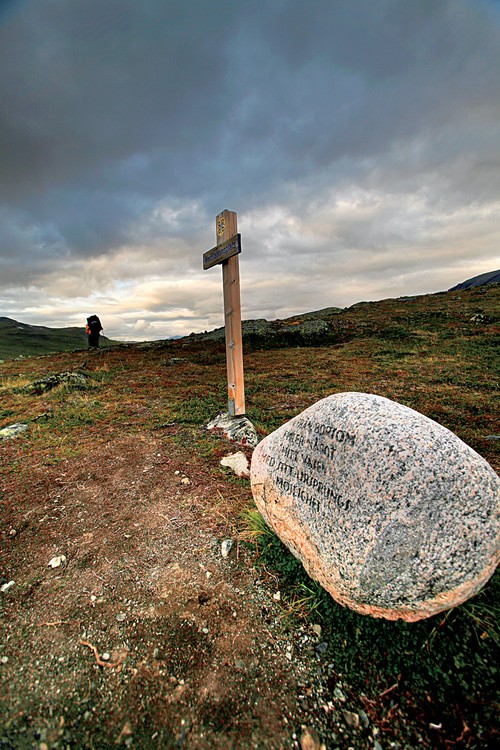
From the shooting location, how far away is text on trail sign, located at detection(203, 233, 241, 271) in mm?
7574

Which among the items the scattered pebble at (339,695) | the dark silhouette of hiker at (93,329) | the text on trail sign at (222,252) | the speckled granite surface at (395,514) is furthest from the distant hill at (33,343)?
the scattered pebble at (339,695)

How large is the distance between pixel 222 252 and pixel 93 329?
23.7 m

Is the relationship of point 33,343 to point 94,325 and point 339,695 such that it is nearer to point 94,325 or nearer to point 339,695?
point 94,325

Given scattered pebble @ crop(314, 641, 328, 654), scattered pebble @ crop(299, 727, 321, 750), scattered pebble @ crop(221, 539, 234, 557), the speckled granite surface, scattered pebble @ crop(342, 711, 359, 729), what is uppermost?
the speckled granite surface

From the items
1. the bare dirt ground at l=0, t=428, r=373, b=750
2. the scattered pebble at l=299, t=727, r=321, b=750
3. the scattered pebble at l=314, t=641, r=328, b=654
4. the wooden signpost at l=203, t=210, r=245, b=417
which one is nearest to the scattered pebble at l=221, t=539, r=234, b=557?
the bare dirt ground at l=0, t=428, r=373, b=750

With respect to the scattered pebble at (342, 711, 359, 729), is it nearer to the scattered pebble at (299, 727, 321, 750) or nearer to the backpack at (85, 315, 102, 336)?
the scattered pebble at (299, 727, 321, 750)

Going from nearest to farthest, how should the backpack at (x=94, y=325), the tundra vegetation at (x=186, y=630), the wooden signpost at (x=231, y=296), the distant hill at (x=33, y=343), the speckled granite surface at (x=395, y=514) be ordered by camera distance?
1. the tundra vegetation at (x=186, y=630)
2. the speckled granite surface at (x=395, y=514)
3. the wooden signpost at (x=231, y=296)
4. the backpack at (x=94, y=325)
5. the distant hill at (x=33, y=343)

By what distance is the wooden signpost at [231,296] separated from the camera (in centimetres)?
792

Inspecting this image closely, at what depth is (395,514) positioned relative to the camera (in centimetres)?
281

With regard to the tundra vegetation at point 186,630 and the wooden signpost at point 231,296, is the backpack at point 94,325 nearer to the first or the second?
the tundra vegetation at point 186,630

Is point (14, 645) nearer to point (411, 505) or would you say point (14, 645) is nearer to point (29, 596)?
point (29, 596)

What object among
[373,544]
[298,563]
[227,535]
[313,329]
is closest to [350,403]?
[373,544]

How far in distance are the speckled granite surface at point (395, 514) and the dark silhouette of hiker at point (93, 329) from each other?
28095mm

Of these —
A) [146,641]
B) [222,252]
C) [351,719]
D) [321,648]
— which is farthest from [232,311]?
[351,719]
